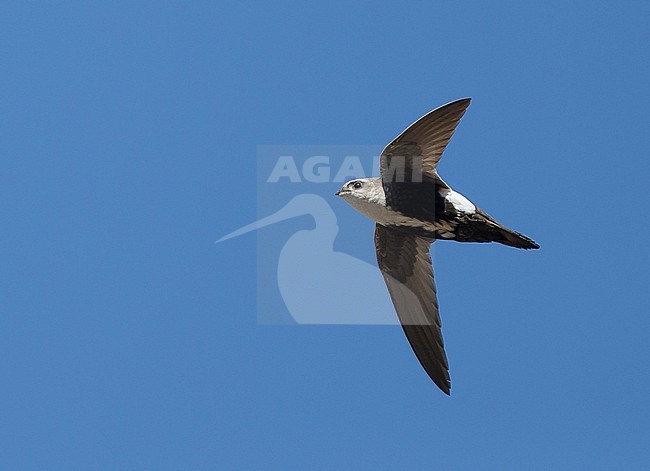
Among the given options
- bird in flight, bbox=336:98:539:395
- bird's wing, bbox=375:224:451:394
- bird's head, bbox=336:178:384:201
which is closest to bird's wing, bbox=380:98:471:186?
bird in flight, bbox=336:98:539:395

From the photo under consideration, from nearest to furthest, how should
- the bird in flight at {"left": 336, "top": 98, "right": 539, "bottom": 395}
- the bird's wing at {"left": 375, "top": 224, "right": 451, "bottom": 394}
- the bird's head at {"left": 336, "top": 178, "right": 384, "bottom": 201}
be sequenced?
the bird in flight at {"left": 336, "top": 98, "right": 539, "bottom": 395} < the bird's head at {"left": 336, "top": 178, "right": 384, "bottom": 201} < the bird's wing at {"left": 375, "top": 224, "right": 451, "bottom": 394}

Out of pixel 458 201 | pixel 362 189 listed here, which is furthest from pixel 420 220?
pixel 362 189

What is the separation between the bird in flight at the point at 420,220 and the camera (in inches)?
370

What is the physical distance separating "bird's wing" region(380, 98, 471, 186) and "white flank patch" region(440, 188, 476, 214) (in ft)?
0.31

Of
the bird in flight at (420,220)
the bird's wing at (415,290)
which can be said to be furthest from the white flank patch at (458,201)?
the bird's wing at (415,290)

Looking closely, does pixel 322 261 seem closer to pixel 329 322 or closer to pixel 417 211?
pixel 329 322

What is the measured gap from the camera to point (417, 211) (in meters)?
9.88

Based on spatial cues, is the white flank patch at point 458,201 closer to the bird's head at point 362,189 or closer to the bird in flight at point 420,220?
the bird in flight at point 420,220

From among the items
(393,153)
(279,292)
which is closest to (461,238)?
(393,153)

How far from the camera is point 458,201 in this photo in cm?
971

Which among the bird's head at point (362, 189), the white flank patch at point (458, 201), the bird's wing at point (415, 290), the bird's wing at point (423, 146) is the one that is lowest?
the bird's wing at point (415, 290)

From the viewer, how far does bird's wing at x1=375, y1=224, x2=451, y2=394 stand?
33.8 ft

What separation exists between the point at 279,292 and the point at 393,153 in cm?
205

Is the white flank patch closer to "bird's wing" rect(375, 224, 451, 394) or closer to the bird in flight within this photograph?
the bird in flight
